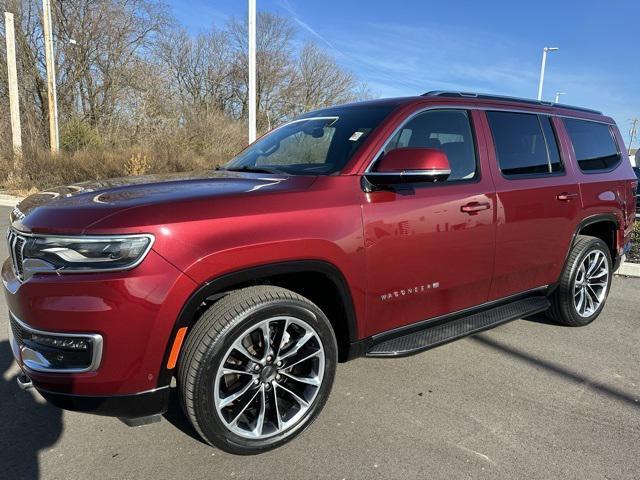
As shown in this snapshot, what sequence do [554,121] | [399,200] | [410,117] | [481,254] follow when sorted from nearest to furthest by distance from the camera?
1. [399,200]
2. [410,117]
3. [481,254]
4. [554,121]

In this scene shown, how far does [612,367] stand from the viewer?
3.71 m

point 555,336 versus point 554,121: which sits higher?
point 554,121

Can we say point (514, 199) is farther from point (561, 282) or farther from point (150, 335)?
point (150, 335)

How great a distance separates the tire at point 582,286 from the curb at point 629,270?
85.8 inches

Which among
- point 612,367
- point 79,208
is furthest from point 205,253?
point 612,367

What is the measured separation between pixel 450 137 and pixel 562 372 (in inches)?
75.6

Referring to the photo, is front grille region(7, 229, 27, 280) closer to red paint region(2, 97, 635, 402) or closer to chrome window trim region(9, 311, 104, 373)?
red paint region(2, 97, 635, 402)

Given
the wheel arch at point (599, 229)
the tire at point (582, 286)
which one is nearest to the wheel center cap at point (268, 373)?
the wheel arch at point (599, 229)

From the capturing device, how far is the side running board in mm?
2977

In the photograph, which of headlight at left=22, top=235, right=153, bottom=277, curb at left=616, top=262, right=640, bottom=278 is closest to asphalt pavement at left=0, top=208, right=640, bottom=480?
headlight at left=22, top=235, right=153, bottom=277

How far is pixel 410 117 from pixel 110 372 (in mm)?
2252

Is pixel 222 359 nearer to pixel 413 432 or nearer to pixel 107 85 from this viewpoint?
pixel 413 432

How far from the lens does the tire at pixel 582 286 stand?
13.9 ft

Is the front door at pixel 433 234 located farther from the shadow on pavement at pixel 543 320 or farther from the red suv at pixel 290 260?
the shadow on pavement at pixel 543 320
